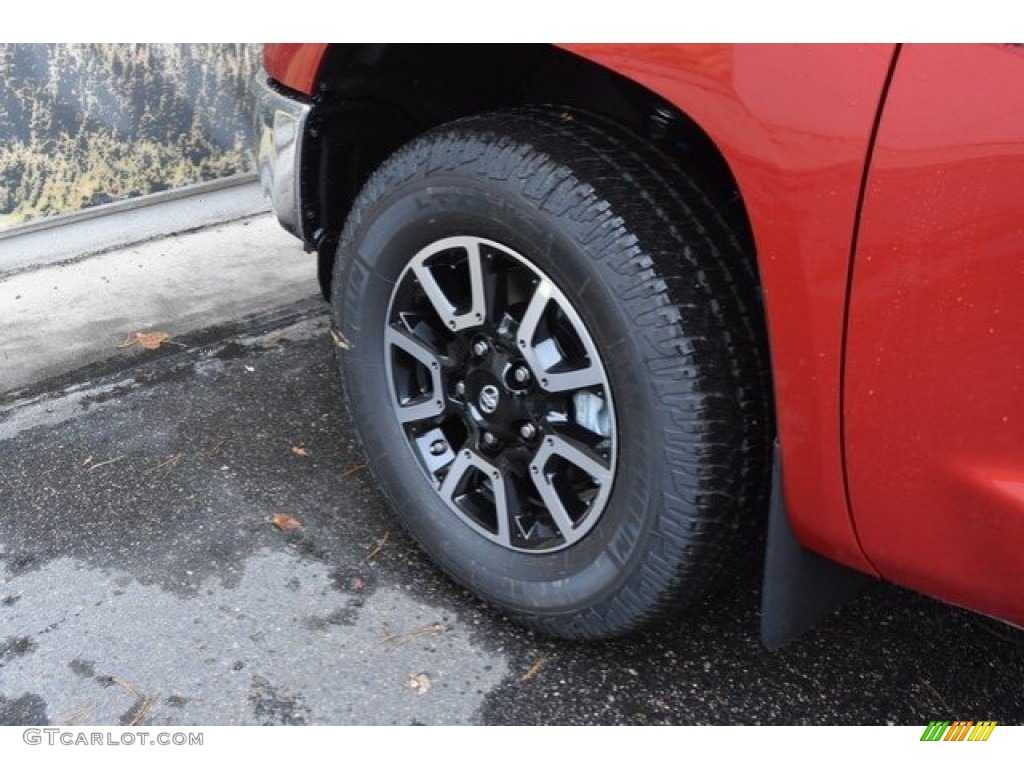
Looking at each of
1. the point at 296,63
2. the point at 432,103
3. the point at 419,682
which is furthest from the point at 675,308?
the point at 296,63

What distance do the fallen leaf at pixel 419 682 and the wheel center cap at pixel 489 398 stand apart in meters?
0.50

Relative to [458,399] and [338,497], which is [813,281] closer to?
[458,399]

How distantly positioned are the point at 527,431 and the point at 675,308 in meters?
0.44

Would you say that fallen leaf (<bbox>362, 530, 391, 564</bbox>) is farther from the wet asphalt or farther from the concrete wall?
the concrete wall

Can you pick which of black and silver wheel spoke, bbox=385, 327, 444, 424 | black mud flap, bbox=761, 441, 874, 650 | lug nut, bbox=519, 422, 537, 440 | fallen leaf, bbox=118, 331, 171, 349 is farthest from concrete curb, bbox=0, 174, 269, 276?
black mud flap, bbox=761, 441, 874, 650

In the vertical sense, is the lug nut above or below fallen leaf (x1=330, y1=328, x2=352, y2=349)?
above

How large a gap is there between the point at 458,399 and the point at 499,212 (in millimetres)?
428

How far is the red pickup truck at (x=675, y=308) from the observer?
132cm

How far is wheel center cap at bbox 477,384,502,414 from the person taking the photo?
198 centimetres

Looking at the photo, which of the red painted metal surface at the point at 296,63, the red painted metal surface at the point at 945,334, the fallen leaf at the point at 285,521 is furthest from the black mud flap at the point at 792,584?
the red painted metal surface at the point at 296,63

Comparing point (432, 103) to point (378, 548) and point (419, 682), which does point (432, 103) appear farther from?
point (419, 682)

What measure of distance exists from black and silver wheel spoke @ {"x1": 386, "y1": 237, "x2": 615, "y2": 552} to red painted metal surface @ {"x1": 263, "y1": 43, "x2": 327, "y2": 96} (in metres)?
0.47

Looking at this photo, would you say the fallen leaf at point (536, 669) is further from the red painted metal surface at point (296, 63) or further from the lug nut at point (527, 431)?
the red painted metal surface at point (296, 63)
